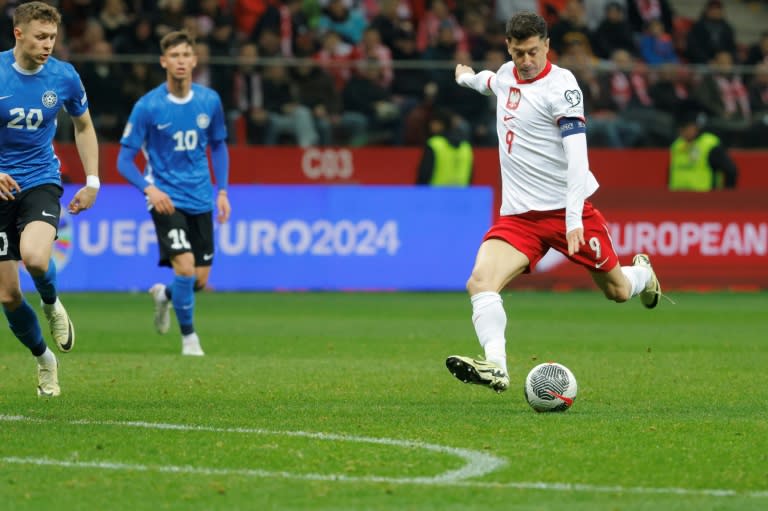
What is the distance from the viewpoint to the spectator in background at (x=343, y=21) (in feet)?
77.8

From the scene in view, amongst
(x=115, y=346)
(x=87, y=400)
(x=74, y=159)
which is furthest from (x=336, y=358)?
(x=74, y=159)

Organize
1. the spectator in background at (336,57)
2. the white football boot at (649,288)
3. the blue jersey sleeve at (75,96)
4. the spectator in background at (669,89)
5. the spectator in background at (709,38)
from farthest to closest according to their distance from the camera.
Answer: the spectator in background at (709,38)
the spectator in background at (669,89)
the spectator in background at (336,57)
the white football boot at (649,288)
the blue jersey sleeve at (75,96)

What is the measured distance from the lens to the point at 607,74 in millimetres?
22734

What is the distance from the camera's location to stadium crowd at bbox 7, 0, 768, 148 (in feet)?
69.9

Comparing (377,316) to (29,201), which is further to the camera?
(377,316)

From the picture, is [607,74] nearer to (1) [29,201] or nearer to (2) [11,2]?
(2) [11,2]

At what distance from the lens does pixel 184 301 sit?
12.5 metres

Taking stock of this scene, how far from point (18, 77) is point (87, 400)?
6.51ft

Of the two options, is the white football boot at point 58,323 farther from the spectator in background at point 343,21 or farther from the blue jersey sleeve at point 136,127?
the spectator in background at point 343,21

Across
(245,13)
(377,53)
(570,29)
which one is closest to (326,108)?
(377,53)

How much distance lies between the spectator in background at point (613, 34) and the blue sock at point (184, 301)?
45.1ft

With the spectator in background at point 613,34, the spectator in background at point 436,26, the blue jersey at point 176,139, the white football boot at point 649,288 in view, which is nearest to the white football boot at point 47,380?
the blue jersey at point 176,139

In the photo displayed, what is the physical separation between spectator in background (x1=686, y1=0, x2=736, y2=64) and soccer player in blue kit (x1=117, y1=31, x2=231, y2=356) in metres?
14.1

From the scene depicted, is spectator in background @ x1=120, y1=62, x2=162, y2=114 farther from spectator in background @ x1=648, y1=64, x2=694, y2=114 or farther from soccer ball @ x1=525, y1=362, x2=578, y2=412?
soccer ball @ x1=525, y1=362, x2=578, y2=412
